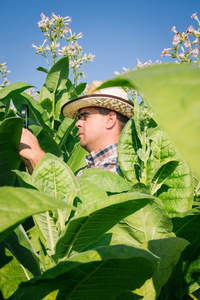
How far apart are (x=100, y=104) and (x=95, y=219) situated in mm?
2589

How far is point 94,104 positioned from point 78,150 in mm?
634

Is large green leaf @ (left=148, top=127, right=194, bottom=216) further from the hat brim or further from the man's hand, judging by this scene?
the hat brim

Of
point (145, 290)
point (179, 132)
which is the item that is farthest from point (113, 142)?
point (179, 132)

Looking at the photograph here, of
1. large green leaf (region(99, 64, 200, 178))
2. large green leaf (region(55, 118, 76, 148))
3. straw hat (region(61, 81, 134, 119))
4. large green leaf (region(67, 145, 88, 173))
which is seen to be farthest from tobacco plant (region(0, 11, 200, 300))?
straw hat (region(61, 81, 134, 119))

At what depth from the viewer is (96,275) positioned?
0.52 m

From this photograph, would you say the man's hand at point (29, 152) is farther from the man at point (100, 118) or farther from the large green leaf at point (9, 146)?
the man at point (100, 118)

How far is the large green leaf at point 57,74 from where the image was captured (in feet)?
9.62

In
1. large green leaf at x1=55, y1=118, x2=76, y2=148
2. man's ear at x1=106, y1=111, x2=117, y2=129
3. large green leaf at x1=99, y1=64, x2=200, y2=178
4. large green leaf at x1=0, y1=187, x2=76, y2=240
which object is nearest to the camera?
large green leaf at x1=99, y1=64, x2=200, y2=178

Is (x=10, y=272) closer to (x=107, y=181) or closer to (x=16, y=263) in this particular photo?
(x=16, y=263)

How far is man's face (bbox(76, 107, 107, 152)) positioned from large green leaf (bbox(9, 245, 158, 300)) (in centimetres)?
230

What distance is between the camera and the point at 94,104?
3092 mm

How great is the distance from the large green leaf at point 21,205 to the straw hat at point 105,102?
2610 millimetres

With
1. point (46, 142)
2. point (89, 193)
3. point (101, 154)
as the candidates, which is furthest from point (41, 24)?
point (89, 193)

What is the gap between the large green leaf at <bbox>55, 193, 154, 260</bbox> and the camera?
51cm
